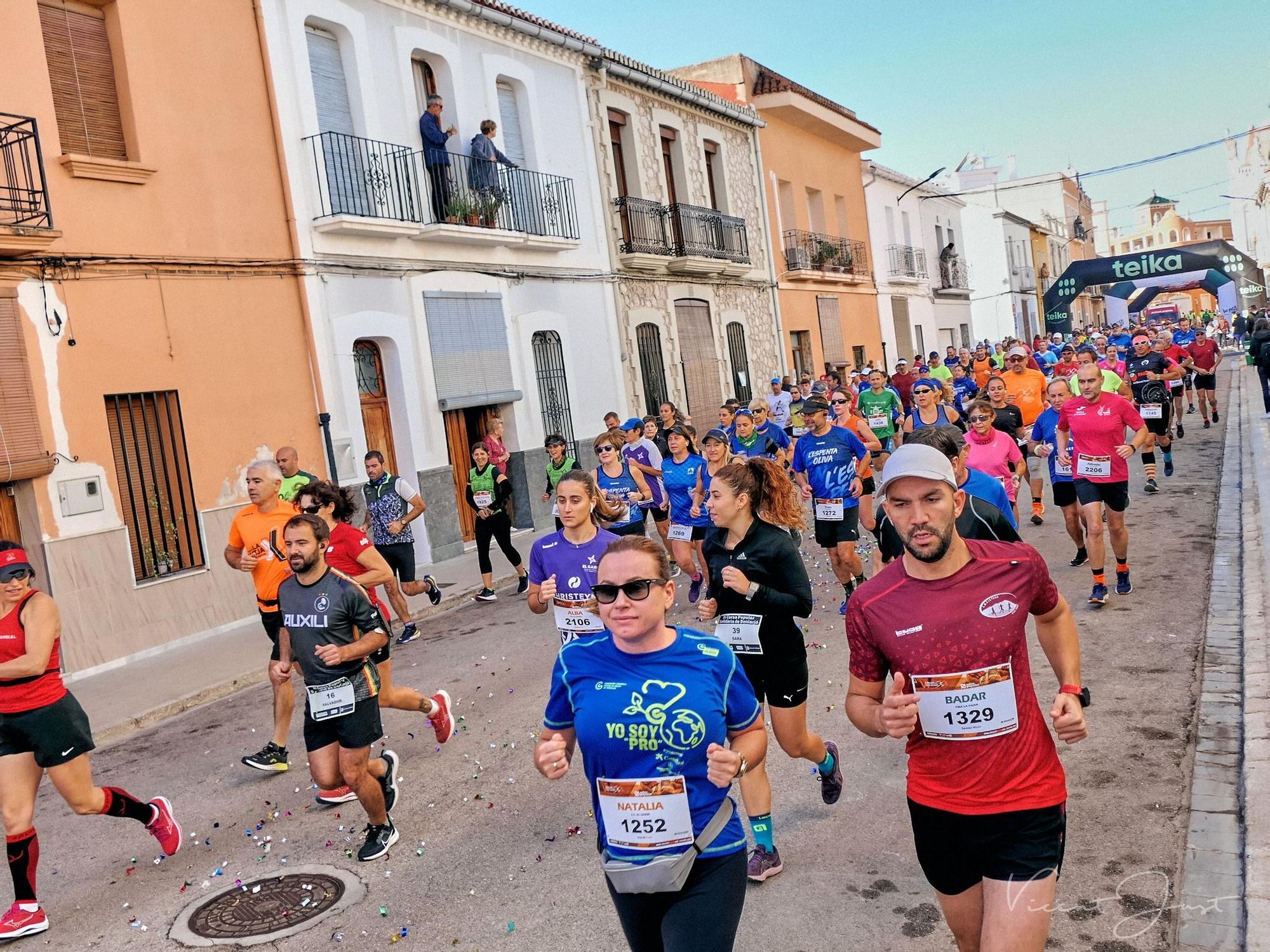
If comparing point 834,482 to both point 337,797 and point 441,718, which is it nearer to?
point 441,718

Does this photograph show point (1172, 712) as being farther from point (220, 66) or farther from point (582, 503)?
point (220, 66)

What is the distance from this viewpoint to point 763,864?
14.9 ft

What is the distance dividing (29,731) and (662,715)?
3.54 m

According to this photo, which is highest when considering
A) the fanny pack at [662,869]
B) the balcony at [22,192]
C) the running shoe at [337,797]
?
the balcony at [22,192]

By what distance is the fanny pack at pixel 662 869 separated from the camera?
9.59 feet

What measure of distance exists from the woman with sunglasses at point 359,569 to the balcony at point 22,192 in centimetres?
461

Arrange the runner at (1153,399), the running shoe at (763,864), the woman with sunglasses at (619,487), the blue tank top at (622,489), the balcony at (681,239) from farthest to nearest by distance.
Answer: the balcony at (681,239), the runner at (1153,399), the blue tank top at (622,489), the woman with sunglasses at (619,487), the running shoe at (763,864)

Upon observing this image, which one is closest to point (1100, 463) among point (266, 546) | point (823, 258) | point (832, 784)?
point (832, 784)

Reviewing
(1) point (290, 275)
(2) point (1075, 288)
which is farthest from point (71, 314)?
(2) point (1075, 288)

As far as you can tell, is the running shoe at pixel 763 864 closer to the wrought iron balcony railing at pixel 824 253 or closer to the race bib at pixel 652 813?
the race bib at pixel 652 813

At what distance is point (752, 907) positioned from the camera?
4.33 meters

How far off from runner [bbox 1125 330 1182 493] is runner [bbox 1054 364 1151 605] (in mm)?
5488

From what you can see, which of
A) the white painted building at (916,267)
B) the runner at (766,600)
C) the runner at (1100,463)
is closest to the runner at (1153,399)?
the runner at (1100,463)

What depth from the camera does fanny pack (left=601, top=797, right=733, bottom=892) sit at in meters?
2.92
